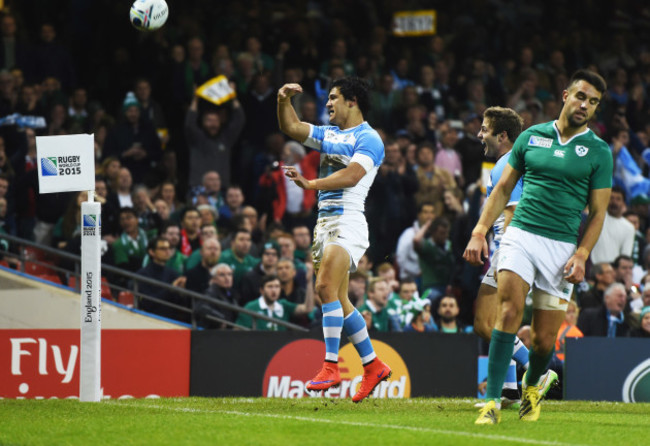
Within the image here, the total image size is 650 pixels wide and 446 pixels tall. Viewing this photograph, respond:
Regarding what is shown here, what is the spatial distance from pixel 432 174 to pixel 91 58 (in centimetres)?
549

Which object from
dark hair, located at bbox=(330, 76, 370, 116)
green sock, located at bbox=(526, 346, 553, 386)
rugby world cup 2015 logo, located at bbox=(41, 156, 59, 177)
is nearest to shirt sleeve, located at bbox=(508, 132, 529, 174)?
green sock, located at bbox=(526, 346, 553, 386)

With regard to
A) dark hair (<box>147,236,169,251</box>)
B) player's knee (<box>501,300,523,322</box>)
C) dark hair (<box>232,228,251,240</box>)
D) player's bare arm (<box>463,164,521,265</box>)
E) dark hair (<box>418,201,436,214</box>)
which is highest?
player's bare arm (<box>463,164,521,265</box>)

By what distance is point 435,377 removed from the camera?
1321 cm

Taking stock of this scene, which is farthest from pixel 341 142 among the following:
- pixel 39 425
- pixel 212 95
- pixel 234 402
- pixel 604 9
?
pixel 604 9

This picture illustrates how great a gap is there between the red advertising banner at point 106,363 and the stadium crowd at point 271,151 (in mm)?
1278

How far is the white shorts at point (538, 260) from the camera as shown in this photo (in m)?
7.86

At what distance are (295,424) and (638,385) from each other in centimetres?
593

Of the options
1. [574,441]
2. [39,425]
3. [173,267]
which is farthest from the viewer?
[173,267]

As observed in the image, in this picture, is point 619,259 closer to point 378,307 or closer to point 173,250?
point 378,307

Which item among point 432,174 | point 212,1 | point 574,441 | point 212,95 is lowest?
point 574,441

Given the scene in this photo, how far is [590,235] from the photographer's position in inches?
309

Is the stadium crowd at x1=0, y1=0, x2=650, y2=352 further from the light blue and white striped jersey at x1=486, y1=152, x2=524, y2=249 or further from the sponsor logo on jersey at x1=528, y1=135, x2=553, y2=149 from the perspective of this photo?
the sponsor logo on jersey at x1=528, y1=135, x2=553, y2=149

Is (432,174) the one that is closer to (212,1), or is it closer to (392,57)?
(392,57)

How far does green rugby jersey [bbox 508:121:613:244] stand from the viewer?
7.86 meters
